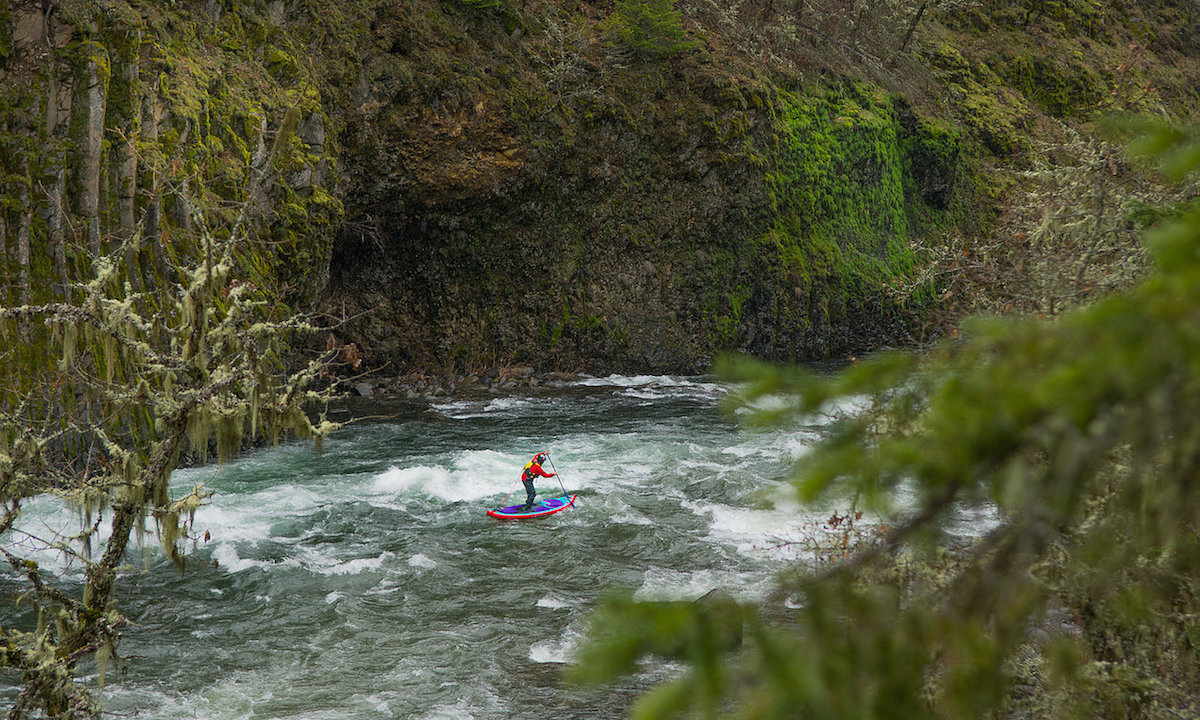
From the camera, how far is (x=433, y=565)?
12.6 metres

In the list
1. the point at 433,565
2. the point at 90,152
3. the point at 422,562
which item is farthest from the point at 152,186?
the point at 433,565

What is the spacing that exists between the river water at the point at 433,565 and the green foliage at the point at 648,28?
43.5ft

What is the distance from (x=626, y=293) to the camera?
2720 cm

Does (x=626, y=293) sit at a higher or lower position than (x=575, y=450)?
higher

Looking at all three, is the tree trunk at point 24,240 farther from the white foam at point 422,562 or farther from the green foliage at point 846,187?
the green foliage at point 846,187

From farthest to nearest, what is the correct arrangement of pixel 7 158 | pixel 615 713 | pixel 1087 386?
pixel 7 158 → pixel 615 713 → pixel 1087 386

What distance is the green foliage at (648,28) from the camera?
27.0 metres

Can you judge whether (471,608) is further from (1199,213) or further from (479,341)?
(479,341)

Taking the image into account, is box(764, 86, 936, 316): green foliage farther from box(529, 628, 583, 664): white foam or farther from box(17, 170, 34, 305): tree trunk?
box(17, 170, 34, 305): tree trunk

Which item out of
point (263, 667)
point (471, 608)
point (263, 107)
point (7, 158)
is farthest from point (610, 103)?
point (263, 667)

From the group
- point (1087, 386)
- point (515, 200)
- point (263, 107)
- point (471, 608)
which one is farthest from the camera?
point (515, 200)

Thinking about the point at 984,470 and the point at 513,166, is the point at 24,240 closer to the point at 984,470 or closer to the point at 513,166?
the point at 513,166

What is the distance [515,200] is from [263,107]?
8.46 meters

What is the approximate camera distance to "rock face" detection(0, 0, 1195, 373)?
14.1 metres
